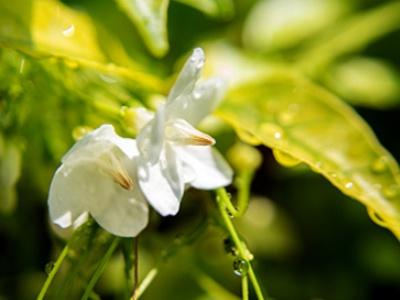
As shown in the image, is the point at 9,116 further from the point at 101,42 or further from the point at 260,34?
the point at 260,34

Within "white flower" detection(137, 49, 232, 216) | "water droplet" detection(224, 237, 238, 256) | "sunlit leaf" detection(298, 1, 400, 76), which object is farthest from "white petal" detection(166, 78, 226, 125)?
"sunlit leaf" detection(298, 1, 400, 76)

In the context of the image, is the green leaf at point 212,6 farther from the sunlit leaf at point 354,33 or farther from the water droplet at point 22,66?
the sunlit leaf at point 354,33

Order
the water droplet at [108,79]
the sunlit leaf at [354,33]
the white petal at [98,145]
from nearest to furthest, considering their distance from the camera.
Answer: the white petal at [98,145]
the water droplet at [108,79]
the sunlit leaf at [354,33]

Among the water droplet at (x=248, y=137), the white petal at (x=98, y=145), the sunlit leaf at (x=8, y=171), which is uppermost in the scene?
the white petal at (x=98, y=145)

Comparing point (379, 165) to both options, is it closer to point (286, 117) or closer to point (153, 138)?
point (286, 117)

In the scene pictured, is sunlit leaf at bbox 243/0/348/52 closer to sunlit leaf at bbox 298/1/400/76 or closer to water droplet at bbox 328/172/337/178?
sunlit leaf at bbox 298/1/400/76

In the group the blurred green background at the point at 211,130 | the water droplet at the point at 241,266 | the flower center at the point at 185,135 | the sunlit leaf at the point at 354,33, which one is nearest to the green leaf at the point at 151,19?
the blurred green background at the point at 211,130

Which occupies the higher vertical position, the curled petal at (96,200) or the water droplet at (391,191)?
the curled petal at (96,200)

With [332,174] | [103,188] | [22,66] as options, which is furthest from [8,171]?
[332,174]
